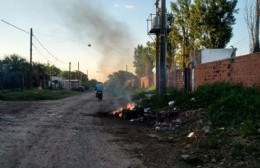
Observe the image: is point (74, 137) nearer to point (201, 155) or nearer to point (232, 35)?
point (201, 155)

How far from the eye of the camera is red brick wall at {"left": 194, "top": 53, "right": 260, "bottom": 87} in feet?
53.4

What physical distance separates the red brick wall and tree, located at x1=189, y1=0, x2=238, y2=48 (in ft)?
47.7

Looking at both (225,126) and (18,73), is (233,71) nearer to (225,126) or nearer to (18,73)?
(225,126)

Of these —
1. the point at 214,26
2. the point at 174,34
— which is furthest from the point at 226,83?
the point at 174,34

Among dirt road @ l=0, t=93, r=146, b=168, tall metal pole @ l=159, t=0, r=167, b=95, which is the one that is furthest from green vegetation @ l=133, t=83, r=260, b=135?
tall metal pole @ l=159, t=0, r=167, b=95

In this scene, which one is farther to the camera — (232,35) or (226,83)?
(232,35)

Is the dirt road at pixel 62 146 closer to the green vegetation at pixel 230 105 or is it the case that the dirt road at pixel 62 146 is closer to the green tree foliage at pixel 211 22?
the green vegetation at pixel 230 105

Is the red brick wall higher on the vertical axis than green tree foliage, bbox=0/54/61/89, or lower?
lower

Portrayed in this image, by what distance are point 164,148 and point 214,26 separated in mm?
28570

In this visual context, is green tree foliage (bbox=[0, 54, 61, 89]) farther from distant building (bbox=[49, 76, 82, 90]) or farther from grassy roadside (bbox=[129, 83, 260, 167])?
grassy roadside (bbox=[129, 83, 260, 167])

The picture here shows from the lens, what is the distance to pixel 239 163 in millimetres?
8906

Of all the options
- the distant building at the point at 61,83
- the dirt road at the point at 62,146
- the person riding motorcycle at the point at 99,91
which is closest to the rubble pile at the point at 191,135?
the dirt road at the point at 62,146

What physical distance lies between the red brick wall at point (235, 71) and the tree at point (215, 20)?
47.7 ft

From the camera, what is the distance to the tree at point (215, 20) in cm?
3794
